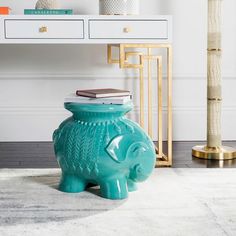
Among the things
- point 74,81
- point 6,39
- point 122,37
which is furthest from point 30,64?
point 122,37

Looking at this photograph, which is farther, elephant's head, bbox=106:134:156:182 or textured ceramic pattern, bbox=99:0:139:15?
textured ceramic pattern, bbox=99:0:139:15

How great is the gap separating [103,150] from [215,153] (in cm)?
105

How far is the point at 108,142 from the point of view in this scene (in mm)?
1938

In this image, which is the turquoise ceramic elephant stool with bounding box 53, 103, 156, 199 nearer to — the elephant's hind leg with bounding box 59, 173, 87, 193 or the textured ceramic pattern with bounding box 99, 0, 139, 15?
the elephant's hind leg with bounding box 59, 173, 87, 193

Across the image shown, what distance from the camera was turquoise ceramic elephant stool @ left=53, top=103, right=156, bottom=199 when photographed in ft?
6.36

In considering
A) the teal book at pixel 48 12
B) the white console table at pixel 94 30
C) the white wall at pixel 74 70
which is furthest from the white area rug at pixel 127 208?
the white wall at pixel 74 70

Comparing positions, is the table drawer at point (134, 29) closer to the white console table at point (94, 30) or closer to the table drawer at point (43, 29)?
the white console table at point (94, 30)

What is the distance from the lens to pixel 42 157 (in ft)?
9.23

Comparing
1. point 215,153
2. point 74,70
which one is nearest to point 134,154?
point 215,153

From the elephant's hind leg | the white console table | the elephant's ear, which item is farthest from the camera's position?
the white console table

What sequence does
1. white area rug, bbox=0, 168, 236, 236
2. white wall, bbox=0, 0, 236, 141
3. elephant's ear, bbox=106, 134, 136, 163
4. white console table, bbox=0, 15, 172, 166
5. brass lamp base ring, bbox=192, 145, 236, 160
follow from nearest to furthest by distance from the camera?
white area rug, bbox=0, 168, 236, 236 < elephant's ear, bbox=106, 134, 136, 163 < white console table, bbox=0, 15, 172, 166 < brass lamp base ring, bbox=192, 145, 236, 160 < white wall, bbox=0, 0, 236, 141

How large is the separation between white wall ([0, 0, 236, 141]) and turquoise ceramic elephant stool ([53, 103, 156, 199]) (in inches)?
50.0

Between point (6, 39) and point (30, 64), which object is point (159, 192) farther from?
point (30, 64)

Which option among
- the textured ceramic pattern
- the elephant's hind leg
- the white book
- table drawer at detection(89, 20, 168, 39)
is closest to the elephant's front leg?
the elephant's hind leg
